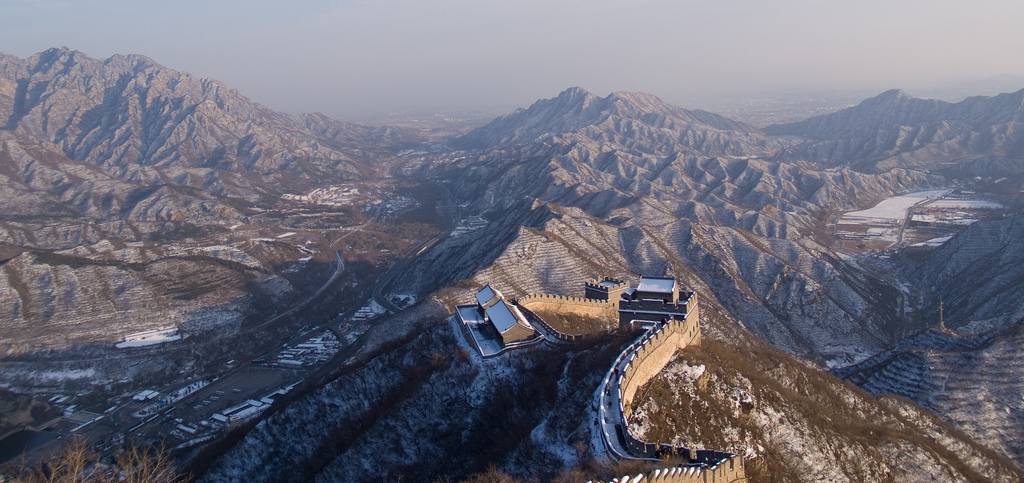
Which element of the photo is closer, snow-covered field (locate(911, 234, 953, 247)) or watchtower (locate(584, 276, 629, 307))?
watchtower (locate(584, 276, 629, 307))

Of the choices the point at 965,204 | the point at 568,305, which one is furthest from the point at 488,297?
the point at 965,204

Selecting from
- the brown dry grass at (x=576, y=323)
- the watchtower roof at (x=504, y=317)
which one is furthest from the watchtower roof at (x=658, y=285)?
the watchtower roof at (x=504, y=317)

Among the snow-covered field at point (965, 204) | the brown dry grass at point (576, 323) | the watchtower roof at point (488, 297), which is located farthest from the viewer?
the snow-covered field at point (965, 204)

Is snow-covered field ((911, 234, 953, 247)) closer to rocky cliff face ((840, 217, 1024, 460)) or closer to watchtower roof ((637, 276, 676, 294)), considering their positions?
rocky cliff face ((840, 217, 1024, 460))

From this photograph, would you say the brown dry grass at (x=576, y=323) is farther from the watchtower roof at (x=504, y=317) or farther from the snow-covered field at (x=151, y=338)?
the snow-covered field at (x=151, y=338)

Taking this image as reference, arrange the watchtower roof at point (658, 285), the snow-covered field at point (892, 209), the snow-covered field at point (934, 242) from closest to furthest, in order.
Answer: the watchtower roof at point (658, 285)
the snow-covered field at point (934, 242)
the snow-covered field at point (892, 209)

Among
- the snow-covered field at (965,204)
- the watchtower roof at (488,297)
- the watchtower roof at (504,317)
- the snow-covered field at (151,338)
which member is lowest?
the snow-covered field at (151,338)

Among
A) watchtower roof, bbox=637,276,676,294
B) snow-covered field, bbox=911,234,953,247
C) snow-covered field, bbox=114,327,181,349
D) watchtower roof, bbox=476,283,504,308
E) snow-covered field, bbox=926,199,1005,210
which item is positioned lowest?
snow-covered field, bbox=114,327,181,349

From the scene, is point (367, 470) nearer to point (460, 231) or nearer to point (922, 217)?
point (460, 231)

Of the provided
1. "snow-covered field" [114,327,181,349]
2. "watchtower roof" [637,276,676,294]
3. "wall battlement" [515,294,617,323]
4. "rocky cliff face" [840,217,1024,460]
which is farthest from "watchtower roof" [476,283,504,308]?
"snow-covered field" [114,327,181,349]
